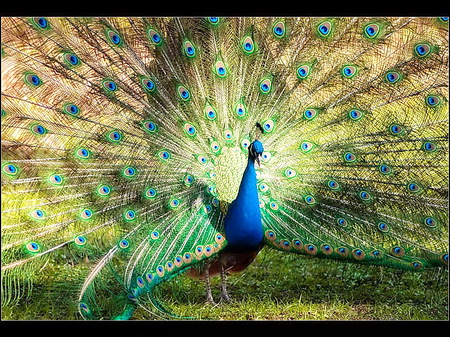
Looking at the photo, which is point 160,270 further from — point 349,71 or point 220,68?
point 349,71

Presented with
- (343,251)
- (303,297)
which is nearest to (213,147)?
(343,251)

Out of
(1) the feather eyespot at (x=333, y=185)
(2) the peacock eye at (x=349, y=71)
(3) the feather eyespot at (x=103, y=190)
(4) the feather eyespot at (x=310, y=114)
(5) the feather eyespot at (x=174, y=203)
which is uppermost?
(2) the peacock eye at (x=349, y=71)

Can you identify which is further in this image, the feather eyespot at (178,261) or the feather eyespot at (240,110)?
the feather eyespot at (240,110)

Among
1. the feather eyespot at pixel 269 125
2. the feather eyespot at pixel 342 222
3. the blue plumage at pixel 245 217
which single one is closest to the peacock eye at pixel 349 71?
the feather eyespot at pixel 269 125

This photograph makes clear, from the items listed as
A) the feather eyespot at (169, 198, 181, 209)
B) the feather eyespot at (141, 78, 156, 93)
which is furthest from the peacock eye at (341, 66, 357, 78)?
the feather eyespot at (169, 198, 181, 209)

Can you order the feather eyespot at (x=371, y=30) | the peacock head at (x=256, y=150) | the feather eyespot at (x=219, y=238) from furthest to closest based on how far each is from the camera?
the feather eyespot at (x=219, y=238), the feather eyespot at (x=371, y=30), the peacock head at (x=256, y=150)

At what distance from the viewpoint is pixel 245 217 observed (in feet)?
13.1

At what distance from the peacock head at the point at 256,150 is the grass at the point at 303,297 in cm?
106

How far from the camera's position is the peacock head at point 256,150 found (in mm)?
3803

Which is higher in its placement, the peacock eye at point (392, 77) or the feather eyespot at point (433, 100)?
the peacock eye at point (392, 77)

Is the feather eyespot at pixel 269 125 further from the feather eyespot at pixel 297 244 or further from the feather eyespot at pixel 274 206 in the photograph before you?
the feather eyespot at pixel 297 244

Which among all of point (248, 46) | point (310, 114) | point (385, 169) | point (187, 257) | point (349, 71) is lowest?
point (187, 257)

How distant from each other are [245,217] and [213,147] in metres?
0.56

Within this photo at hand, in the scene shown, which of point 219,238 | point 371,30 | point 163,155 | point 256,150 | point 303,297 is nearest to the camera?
point 256,150
